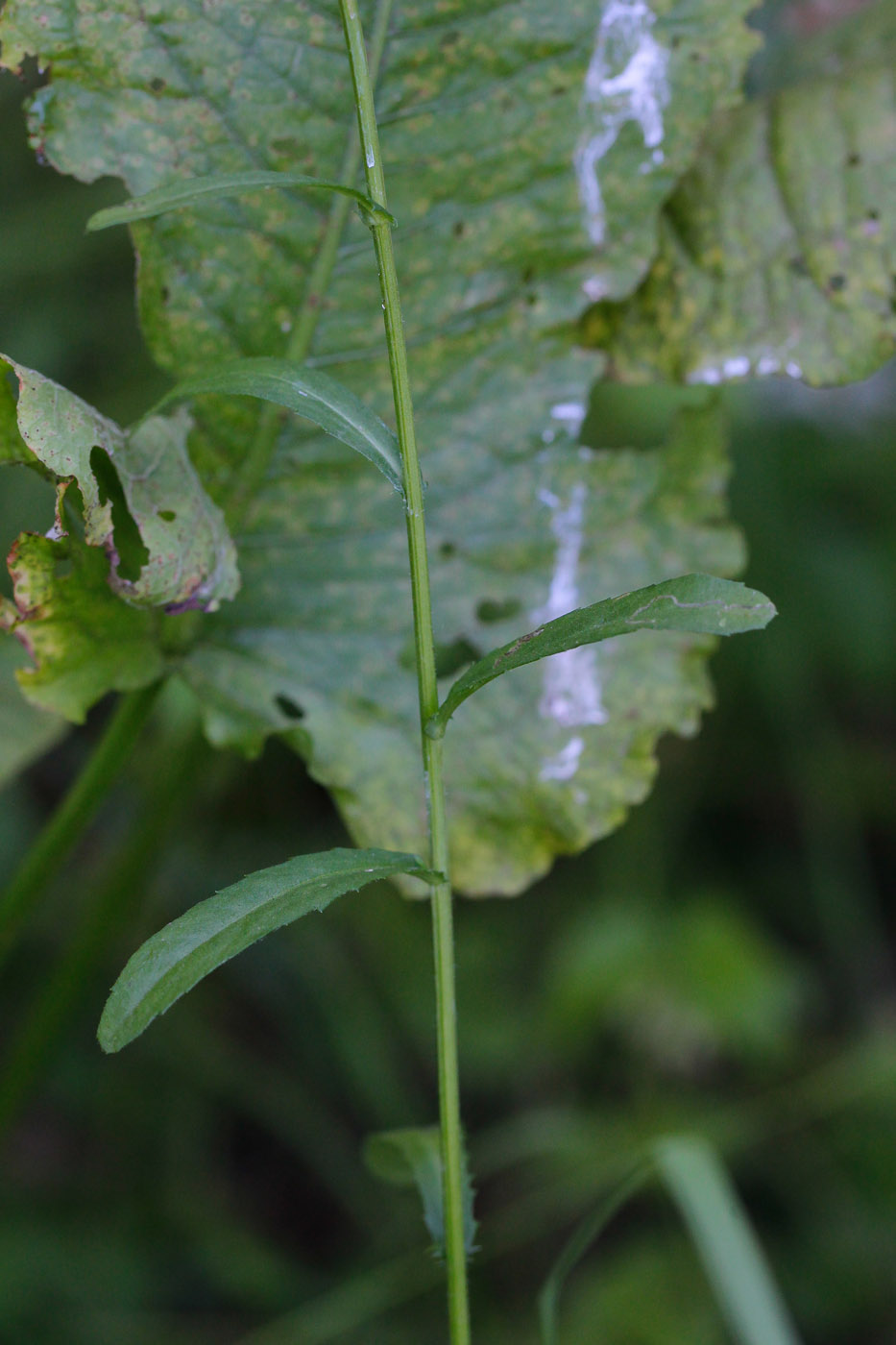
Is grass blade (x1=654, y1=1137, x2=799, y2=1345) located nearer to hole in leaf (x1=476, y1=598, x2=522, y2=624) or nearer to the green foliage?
the green foliage

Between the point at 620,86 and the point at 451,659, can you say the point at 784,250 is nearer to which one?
the point at 620,86

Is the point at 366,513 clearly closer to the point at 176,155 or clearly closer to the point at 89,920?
the point at 176,155

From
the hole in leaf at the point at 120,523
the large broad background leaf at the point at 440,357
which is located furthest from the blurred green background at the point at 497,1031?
the hole in leaf at the point at 120,523

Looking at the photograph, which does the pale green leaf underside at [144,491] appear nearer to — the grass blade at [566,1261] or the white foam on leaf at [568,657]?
the white foam on leaf at [568,657]

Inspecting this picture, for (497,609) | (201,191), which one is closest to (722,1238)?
(497,609)

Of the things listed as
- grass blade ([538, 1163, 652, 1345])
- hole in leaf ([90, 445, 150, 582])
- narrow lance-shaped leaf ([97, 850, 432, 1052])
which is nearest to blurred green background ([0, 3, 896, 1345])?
hole in leaf ([90, 445, 150, 582])

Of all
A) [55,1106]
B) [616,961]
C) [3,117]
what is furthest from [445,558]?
[3,117]
